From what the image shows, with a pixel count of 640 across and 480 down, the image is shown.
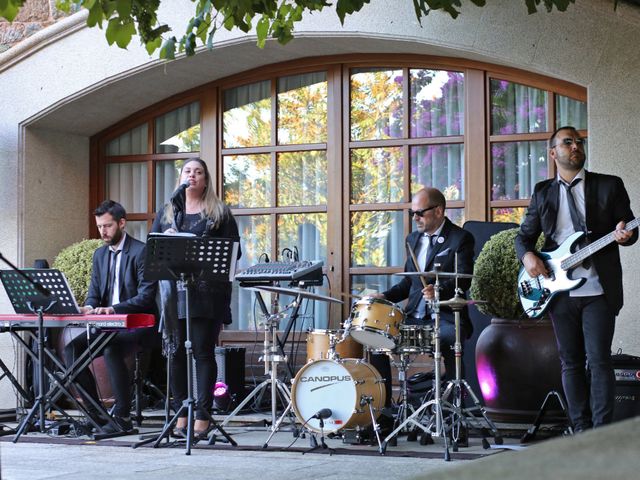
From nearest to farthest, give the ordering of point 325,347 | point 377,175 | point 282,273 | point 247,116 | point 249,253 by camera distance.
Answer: point 325,347 → point 282,273 → point 377,175 → point 249,253 → point 247,116

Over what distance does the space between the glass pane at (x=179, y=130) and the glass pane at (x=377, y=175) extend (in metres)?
1.69

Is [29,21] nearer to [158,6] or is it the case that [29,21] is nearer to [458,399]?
[158,6]

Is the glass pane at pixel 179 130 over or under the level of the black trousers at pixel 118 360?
over

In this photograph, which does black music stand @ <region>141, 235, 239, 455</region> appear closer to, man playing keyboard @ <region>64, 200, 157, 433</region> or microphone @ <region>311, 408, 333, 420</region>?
microphone @ <region>311, 408, 333, 420</region>

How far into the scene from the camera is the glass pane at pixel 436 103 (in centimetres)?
932

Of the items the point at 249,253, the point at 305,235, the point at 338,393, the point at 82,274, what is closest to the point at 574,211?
the point at 338,393

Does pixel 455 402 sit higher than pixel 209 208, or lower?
lower

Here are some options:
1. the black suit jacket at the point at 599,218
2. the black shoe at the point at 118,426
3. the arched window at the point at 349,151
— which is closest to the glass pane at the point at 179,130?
the arched window at the point at 349,151

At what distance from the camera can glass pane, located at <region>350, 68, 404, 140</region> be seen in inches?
377

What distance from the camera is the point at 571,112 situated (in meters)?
8.91

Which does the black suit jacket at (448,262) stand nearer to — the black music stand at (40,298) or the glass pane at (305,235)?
the black music stand at (40,298)

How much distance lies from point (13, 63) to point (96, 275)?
10.7 feet

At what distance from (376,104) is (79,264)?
3.06 m

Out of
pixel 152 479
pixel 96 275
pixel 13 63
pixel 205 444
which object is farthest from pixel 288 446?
pixel 13 63
